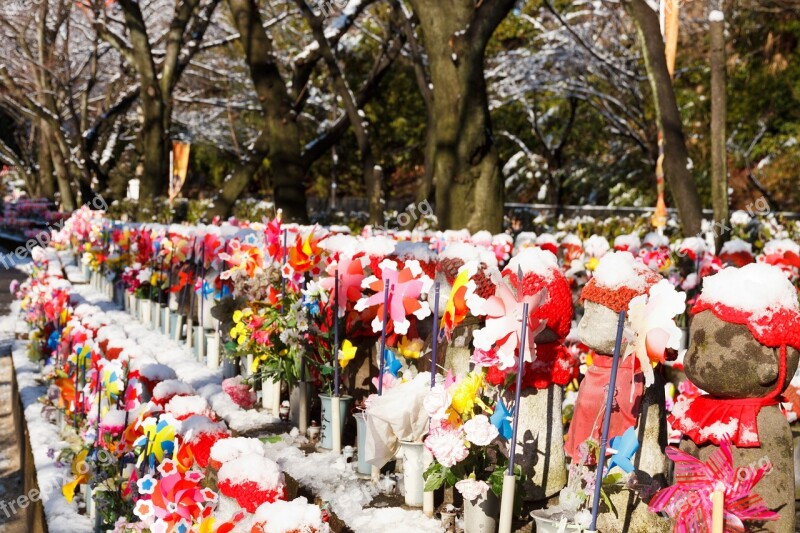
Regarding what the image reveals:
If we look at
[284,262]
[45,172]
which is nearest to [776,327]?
[284,262]

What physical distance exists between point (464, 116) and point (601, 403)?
5.30 meters

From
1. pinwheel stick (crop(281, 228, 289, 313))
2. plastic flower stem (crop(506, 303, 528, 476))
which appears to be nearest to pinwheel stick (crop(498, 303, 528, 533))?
plastic flower stem (crop(506, 303, 528, 476))

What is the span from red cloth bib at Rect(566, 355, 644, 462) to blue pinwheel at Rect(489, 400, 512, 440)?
0.20m

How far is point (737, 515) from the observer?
2018 mm

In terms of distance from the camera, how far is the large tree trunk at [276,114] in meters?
12.1

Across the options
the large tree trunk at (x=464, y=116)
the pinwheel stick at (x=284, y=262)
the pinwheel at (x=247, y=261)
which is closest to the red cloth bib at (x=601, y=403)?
the pinwheel stick at (x=284, y=262)

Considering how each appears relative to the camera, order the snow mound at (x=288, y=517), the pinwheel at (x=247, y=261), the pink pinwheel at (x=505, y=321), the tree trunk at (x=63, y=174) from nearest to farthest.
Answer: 1. the snow mound at (x=288, y=517)
2. the pink pinwheel at (x=505, y=321)
3. the pinwheel at (x=247, y=261)
4. the tree trunk at (x=63, y=174)

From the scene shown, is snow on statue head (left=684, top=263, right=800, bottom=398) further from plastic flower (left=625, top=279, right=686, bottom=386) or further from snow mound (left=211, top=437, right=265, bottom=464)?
snow mound (left=211, top=437, right=265, bottom=464)

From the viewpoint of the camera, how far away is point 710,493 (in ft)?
6.66

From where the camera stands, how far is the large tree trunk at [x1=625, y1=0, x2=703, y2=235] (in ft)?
20.6

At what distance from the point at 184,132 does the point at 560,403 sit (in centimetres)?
3666

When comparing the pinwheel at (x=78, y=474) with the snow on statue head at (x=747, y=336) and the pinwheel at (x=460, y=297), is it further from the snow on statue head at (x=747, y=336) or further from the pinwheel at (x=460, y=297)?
the snow on statue head at (x=747, y=336)

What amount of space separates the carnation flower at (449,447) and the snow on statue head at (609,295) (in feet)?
1.50

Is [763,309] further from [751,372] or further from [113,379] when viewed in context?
[113,379]
